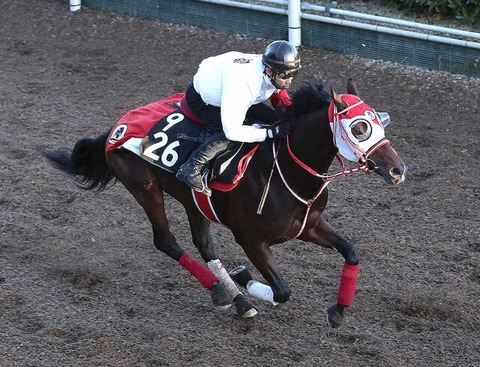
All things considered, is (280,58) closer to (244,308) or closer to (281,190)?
(281,190)

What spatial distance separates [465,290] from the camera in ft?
19.4

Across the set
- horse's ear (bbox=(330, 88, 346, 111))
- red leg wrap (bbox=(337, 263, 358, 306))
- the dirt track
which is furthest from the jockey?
the dirt track

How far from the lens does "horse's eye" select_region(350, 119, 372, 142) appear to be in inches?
190

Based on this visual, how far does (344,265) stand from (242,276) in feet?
2.55

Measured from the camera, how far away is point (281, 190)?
208 inches

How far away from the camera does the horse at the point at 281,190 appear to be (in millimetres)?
4887

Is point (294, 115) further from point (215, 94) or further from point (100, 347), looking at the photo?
point (100, 347)

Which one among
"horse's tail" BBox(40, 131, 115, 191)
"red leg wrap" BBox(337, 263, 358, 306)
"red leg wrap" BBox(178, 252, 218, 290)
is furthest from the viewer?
"horse's tail" BBox(40, 131, 115, 191)

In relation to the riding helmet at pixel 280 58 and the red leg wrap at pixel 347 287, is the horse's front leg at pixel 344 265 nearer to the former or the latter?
the red leg wrap at pixel 347 287

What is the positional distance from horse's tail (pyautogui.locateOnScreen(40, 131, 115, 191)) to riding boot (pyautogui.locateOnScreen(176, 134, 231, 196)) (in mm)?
1084

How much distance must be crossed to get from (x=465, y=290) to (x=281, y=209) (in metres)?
1.48

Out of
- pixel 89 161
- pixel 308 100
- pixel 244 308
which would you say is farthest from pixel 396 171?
pixel 89 161

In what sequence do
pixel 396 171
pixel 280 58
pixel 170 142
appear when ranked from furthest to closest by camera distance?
pixel 170 142 < pixel 280 58 < pixel 396 171

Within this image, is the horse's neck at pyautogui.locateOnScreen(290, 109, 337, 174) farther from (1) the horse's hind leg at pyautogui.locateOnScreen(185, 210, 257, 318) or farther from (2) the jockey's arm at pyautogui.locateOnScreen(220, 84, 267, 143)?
(1) the horse's hind leg at pyautogui.locateOnScreen(185, 210, 257, 318)
